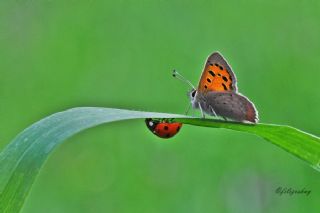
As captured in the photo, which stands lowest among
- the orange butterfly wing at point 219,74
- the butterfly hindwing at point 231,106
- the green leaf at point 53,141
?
the green leaf at point 53,141

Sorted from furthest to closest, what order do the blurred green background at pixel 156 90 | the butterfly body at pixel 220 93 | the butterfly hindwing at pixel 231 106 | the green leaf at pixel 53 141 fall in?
the blurred green background at pixel 156 90, the butterfly body at pixel 220 93, the butterfly hindwing at pixel 231 106, the green leaf at pixel 53 141

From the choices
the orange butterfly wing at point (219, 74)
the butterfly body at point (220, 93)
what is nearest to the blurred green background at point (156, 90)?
the butterfly body at point (220, 93)

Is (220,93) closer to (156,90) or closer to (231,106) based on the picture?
(231,106)

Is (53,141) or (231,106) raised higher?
(231,106)

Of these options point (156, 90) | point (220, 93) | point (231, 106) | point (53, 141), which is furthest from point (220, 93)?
point (156, 90)

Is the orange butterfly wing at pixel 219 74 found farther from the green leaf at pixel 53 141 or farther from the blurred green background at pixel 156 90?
the blurred green background at pixel 156 90

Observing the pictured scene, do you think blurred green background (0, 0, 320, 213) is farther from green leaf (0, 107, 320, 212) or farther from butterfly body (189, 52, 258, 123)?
green leaf (0, 107, 320, 212)

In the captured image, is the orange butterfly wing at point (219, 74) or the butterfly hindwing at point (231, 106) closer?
the butterfly hindwing at point (231, 106)
